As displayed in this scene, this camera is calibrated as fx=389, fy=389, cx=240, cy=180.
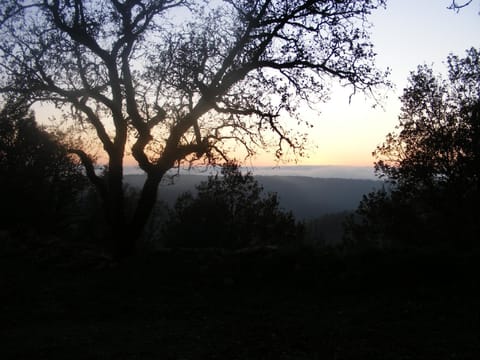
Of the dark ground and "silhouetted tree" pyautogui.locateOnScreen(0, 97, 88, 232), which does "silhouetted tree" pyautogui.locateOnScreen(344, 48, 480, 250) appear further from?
"silhouetted tree" pyautogui.locateOnScreen(0, 97, 88, 232)

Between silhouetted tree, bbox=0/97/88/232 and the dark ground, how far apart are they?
1800 cm

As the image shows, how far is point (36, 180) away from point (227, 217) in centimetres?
1471

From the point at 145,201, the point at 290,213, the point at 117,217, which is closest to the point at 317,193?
the point at 290,213

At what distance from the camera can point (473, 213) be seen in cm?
1773

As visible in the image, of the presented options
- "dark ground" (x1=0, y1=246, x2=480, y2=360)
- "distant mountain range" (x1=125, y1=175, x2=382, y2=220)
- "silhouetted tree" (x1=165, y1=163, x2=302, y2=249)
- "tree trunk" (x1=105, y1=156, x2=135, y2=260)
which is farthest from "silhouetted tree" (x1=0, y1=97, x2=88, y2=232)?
"distant mountain range" (x1=125, y1=175, x2=382, y2=220)

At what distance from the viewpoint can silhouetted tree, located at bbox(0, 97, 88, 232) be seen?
2770 cm

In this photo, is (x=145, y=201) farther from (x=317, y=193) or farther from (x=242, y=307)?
(x=317, y=193)

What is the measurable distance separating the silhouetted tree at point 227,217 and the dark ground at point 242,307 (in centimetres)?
1673

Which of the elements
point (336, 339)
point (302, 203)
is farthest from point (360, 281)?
point (302, 203)

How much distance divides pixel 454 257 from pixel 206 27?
915 cm

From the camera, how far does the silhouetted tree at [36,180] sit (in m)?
27.7

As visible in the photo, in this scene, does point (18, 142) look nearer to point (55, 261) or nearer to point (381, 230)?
point (55, 261)

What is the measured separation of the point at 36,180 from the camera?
96.4ft

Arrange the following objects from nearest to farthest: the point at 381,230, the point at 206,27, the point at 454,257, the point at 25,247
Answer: the point at 454,257 → the point at 206,27 → the point at 25,247 → the point at 381,230
